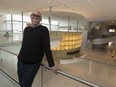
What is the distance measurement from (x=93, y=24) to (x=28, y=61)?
66.9 ft

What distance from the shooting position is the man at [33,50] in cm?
164

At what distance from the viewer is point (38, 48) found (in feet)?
5.61

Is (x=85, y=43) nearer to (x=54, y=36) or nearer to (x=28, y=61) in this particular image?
(x=54, y=36)

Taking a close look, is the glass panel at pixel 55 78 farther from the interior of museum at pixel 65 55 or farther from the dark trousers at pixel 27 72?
the dark trousers at pixel 27 72

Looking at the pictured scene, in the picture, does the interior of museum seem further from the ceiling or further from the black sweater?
the black sweater

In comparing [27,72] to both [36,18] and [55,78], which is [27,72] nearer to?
[36,18]

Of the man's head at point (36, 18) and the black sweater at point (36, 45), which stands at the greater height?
the man's head at point (36, 18)

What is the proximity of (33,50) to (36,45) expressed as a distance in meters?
0.08

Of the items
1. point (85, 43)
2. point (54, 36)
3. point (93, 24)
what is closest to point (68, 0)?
point (54, 36)

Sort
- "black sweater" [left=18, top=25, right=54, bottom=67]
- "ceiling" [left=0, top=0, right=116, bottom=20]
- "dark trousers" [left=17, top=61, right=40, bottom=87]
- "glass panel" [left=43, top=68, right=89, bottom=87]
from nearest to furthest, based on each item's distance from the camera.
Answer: "black sweater" [left=18, top=25, right=54, bottom=67] < "dark trousers" [left=17, top=61, right=40, bottom=87] < "glass panel" [left=43, top=68, right=89, bottom=87] < "ceiling" [left=0, top=0, right=116, bottom=20]

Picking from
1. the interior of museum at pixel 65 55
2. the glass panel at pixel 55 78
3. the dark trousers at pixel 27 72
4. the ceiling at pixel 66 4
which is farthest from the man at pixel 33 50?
the ceiling at pixel 66 4

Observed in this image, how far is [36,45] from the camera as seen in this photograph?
1701mm

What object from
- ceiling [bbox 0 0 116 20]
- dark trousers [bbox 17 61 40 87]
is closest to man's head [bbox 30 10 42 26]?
dark trousers [bbox 17 61 40 87]

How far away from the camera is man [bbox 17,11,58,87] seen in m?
1.64
